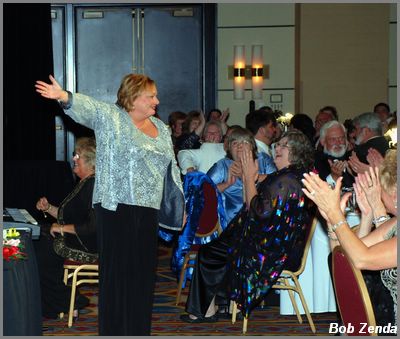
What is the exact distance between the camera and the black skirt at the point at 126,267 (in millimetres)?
4898

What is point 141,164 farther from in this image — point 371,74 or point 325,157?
point 371,74

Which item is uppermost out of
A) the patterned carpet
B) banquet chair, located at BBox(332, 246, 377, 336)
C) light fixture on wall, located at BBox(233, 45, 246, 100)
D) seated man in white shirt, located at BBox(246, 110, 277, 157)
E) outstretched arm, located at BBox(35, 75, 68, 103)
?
light fixture on wall, located at BBox(233, 45, 246, 100)

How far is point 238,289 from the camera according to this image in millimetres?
5848

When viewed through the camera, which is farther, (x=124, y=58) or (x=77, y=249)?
(x=124, y=58)

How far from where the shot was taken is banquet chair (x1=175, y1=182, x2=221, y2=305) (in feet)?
21.7

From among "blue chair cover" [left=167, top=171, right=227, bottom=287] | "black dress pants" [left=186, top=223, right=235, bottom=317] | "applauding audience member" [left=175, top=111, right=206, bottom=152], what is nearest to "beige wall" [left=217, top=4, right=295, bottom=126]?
"applauding audience member" [left=175, top=111, right=206, bottom=152]

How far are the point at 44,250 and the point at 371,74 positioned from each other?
7539 mm

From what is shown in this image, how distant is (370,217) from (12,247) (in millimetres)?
1568

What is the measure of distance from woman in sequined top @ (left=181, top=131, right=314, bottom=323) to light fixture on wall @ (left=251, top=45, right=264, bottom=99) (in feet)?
22.0

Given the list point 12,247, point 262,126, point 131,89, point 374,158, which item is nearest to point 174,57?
point 262,126

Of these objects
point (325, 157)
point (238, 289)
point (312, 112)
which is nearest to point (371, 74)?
point (312, 112)

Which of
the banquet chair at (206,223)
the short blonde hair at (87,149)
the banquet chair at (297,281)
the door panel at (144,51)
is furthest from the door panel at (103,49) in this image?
the banquet chair at (297,281)

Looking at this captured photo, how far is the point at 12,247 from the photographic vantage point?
13.3ft

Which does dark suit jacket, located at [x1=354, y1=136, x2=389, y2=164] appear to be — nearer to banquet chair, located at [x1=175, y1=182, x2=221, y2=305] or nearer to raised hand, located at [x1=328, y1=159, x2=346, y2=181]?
raised hand, located at [x1=328, y1=159, x2=346, y2=181]
